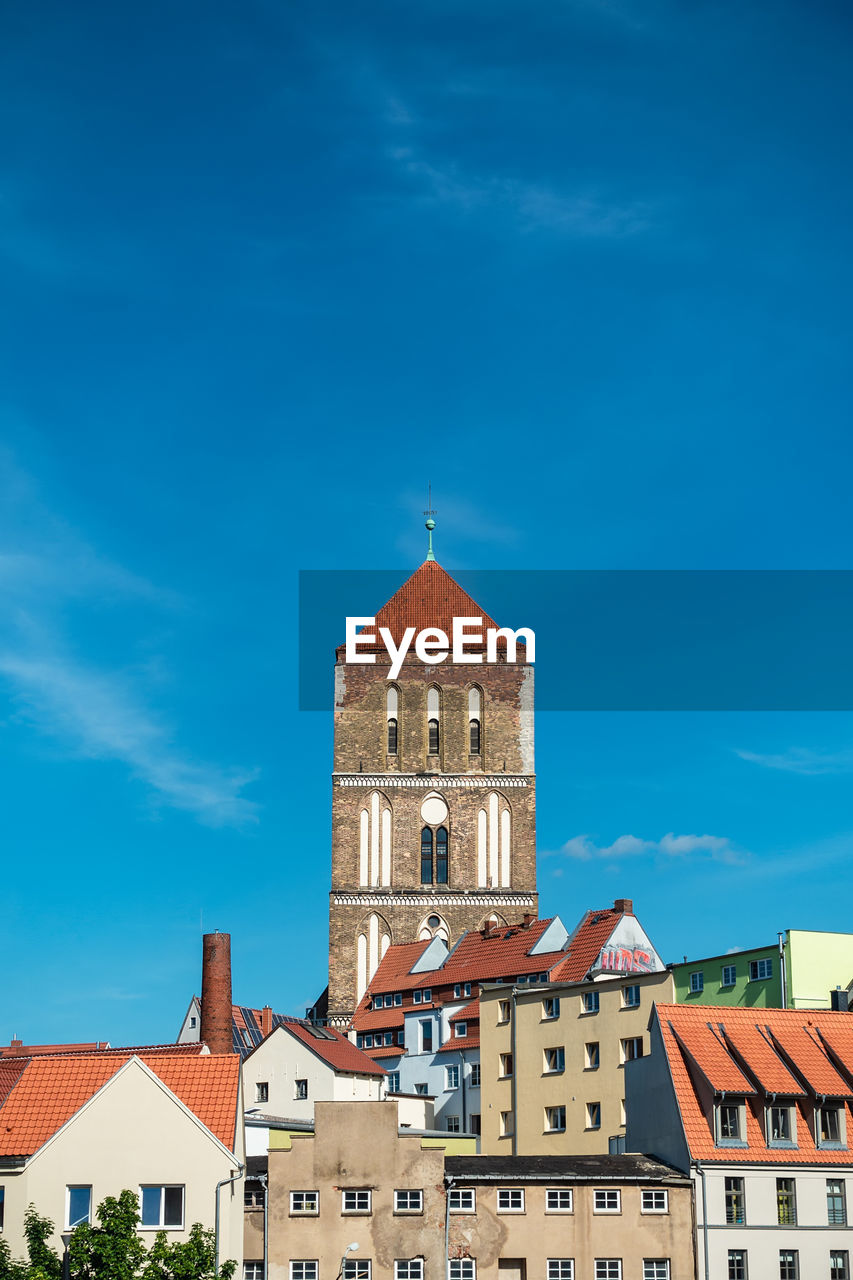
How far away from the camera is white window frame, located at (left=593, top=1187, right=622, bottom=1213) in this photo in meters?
55.0

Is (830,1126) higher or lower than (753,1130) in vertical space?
higher

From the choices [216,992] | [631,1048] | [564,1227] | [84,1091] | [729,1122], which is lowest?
[564,1227]

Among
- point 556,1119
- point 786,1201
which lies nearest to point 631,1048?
point 556,1119

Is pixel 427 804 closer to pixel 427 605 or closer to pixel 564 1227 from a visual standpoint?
A: pixel 427 605

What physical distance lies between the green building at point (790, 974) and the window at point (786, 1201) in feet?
63.1

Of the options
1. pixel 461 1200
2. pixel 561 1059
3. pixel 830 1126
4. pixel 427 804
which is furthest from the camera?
pixel 427 804

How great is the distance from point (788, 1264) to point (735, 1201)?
2.38 meters

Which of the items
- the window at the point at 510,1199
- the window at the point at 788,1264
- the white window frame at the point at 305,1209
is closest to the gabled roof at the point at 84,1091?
the white window frame at the point at 305,1209

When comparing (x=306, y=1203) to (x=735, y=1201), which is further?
(x=735, y=1201)

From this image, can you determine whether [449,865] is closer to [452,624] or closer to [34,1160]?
[452,624]

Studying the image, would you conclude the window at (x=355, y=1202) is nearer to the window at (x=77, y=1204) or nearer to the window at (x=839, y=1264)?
the window at (x=77, y=1204)

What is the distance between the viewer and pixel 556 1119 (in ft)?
235

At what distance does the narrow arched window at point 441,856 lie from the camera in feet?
350

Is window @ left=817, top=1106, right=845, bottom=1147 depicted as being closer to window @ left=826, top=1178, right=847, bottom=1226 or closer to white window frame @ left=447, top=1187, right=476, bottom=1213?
window @ left=826, top=1178, right=847, bottom=1226
